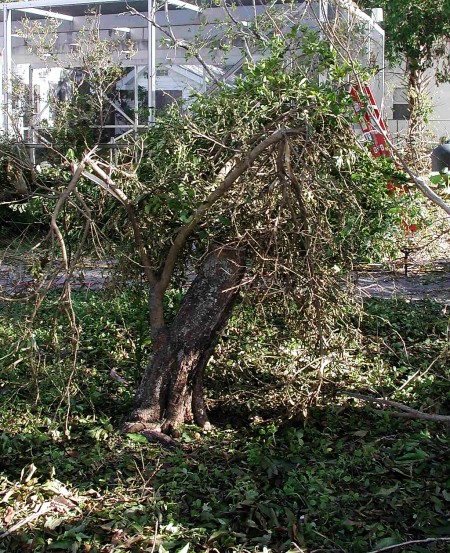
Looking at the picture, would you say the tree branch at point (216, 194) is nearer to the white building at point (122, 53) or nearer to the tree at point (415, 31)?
the white building at point (122, 53)

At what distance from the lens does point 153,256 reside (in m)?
5.32

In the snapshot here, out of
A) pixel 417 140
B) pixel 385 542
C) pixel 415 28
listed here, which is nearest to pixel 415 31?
pixel 415 28

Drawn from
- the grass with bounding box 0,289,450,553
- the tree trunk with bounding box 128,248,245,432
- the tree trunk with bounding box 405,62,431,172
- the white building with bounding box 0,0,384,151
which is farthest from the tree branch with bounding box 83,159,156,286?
the white building with bounding box 0,0,384,151

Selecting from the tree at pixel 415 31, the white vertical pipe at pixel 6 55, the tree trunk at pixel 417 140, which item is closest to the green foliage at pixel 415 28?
the tree at pixel 415 31

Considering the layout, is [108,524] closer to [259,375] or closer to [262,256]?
[262,256]

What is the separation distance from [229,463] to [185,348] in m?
0.80

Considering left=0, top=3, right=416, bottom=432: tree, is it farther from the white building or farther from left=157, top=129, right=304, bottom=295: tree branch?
the white building

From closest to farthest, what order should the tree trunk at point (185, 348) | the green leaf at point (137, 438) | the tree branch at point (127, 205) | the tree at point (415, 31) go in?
1. the tree branch at point (127, 205)
2. the green leaf at point (137, 438)
3. the tree trunk at point (185, 348)
4. the tree at point (415, 31)

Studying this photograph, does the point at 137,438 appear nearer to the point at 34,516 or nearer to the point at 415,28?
the point at 34,516

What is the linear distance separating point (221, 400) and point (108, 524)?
Answer: 1842 millimetres

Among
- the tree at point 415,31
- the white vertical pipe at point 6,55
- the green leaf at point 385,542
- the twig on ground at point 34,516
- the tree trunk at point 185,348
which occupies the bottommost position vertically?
the twig on ground at point 34,516

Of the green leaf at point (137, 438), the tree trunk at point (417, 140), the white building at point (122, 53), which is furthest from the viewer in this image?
the white building at point (122, 53)

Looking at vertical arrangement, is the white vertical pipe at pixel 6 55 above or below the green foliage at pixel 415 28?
below

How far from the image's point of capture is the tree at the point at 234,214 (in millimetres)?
4785
